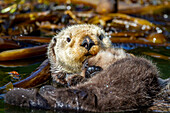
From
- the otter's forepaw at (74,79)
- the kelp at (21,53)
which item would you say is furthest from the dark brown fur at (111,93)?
the kelp at (21,53)

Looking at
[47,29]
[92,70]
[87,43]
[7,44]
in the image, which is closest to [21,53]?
[7,44]

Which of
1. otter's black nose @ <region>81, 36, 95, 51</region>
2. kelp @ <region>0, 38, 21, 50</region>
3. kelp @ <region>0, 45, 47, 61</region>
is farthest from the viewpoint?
kelp @ <region>0, 38, 21, 50</region>

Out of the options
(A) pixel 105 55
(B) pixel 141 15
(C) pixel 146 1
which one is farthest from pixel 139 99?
(C) pixel 146 1

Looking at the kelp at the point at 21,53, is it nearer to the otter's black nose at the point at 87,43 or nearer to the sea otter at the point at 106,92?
the otter's black nose at the point at 87,43

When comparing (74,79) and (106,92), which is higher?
(106,92)

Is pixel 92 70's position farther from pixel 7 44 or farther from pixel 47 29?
pixel 47 29

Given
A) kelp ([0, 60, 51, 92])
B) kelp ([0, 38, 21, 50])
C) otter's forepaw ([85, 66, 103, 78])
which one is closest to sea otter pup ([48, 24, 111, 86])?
kelp ([0, 60, 51, 92])

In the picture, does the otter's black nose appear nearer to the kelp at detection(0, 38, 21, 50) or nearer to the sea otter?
the sea otter
